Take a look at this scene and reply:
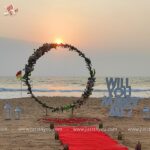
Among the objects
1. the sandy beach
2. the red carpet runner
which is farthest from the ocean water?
the red carpet runner

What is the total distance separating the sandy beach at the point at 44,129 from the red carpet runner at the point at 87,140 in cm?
43

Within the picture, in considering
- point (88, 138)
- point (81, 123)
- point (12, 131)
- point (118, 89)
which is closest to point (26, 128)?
point (12, 131)

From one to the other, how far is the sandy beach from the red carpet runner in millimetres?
431

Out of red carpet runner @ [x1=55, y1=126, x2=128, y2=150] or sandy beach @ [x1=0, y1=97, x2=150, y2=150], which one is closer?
red carpet runner @ [x1=55, y1=126, x2=128, y2=150]

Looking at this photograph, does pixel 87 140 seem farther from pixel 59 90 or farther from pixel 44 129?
pixel 59 90

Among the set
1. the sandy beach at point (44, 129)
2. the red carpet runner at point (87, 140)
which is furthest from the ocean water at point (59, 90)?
the red carpet runner at point (87, 140)

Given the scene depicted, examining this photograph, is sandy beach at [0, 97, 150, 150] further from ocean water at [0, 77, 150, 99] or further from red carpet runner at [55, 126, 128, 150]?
ocean water at [0, 77, 150, 99]

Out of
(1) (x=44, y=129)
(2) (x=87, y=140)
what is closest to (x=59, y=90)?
(1) (x=44, y=129)

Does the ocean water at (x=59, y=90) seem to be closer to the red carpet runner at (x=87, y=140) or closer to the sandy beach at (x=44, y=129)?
the sandy beach at (x=44, y=129)

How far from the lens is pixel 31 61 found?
21922 millimetres

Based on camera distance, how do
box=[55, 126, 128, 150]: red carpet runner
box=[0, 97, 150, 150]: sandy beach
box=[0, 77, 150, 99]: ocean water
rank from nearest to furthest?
box=[55, 126, 128, 150]: red carpet runner
box=[0, 97, 150, 150]: sandy beach
box=[0, 77, 150, 99]: ocean water

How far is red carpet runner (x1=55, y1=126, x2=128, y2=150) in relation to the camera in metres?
13.2

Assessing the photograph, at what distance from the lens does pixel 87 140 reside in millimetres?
14594

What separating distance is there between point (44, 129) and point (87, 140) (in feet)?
14.5
